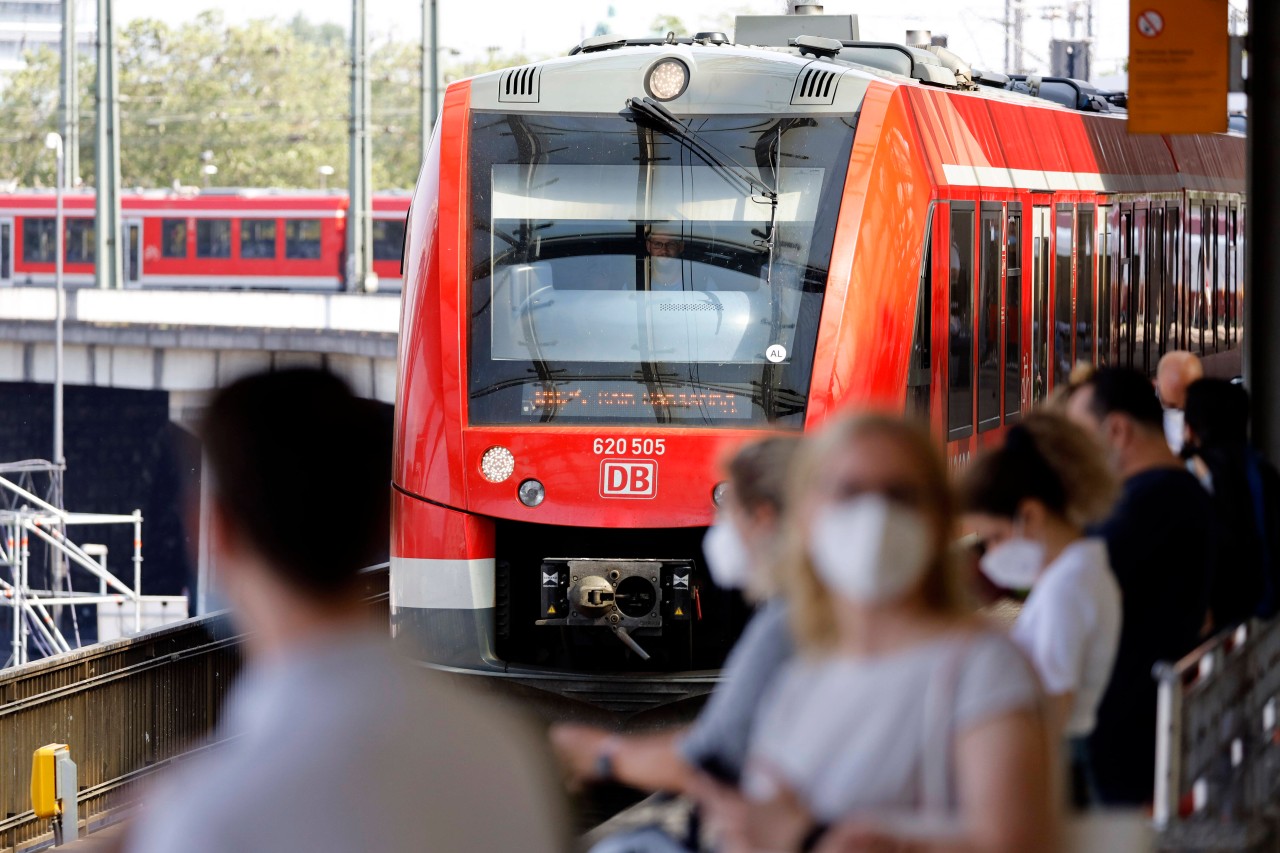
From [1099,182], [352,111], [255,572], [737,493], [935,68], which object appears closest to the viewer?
[255,572]

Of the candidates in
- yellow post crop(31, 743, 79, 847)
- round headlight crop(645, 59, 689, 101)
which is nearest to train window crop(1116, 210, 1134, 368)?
round headlight crop(645, 59, 689, 101)

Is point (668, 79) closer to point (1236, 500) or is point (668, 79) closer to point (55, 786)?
point (55, 786)

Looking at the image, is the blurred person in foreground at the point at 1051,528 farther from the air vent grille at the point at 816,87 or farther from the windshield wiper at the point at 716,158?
the air vent grille at the point at 816,87

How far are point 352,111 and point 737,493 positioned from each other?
27.3 meters

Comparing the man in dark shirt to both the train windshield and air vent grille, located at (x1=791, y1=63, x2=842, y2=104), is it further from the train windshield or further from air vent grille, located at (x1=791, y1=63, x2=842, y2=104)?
air vent grille, located at (x1=791, y1=63, x2=842, y2=104)

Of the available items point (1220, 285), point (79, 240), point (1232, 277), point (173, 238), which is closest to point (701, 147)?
point (1220, 285)

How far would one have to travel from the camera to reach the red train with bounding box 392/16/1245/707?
9.53 m

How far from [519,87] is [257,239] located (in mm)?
35646

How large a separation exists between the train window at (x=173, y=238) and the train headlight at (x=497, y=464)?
120ft

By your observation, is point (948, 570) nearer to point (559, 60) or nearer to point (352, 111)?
point (559, 60)

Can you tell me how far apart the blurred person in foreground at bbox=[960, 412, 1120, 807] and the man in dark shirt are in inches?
20.5

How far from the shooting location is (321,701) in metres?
2.35

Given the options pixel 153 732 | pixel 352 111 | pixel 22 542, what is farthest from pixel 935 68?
pixel 352 111

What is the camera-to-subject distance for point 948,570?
2982 mm
